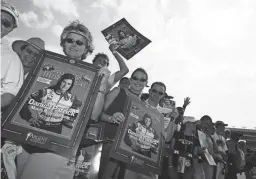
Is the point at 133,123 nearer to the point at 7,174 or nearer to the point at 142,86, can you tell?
the point at 142,86

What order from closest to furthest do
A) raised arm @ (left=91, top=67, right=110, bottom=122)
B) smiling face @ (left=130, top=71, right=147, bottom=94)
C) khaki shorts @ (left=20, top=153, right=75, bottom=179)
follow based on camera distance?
khaki shorts @ (left=20, top=153, right=75, bottom=179) < raised arm @ (left=91, top=67, right=110, bottom=122) < smiling face @ (left=130, top=71, right=147, bottom=94)

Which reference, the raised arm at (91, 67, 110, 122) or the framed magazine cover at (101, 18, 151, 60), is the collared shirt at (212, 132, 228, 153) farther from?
the raised arm at (91, 67, 110, 122)

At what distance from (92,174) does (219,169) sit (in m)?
4.56

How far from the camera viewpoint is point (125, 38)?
3676mm

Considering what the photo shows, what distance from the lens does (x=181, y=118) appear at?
239 inches

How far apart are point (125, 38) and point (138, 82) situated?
805 millimetres

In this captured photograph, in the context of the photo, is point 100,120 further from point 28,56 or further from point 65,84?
point 28,56

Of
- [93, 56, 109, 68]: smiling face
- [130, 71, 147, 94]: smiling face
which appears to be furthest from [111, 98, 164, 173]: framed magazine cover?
[93, 56, 109, 68]: smiling face

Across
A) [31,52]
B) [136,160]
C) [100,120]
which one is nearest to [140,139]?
[136,160]

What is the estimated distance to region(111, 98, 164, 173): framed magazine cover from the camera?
280 cm

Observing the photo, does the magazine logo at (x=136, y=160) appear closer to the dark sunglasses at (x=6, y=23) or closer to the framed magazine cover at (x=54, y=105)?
the framed magazine cover at (x=54, y=105)

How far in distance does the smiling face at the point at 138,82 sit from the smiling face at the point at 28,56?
5.39ft

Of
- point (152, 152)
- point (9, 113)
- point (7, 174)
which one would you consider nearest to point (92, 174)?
point (152, 152)

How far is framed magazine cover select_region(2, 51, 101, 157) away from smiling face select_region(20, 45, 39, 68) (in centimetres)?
42
